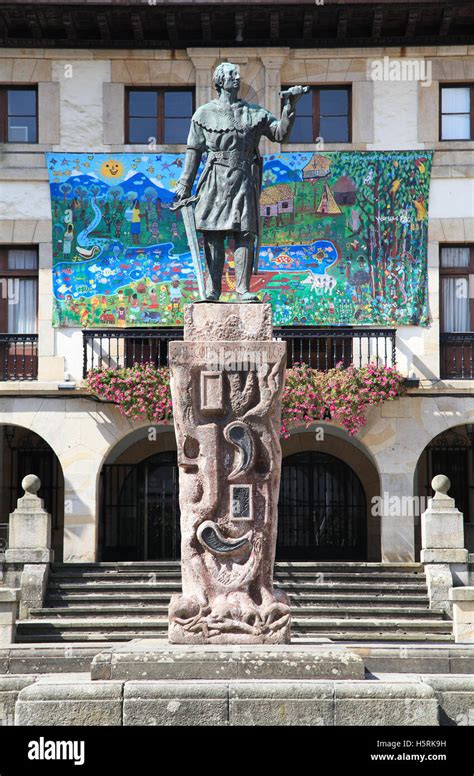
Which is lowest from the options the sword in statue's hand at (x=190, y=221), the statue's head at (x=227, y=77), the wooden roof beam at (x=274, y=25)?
the sword in statue's hand at (x=190, y=221)

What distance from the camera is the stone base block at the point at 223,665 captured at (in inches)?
379

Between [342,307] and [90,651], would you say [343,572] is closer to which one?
[342,307]

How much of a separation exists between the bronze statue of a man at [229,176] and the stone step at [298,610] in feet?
25.5

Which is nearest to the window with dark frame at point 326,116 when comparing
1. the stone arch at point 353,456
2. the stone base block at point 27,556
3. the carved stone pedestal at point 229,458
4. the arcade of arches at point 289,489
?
the arcade of arches at point 289,489

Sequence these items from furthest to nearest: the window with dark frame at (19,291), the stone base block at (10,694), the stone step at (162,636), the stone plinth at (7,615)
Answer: the window with dark frame at (19,291) → the stone step at (162,636) → the stone plinth at (7,615) → the stone base block at (10,694)

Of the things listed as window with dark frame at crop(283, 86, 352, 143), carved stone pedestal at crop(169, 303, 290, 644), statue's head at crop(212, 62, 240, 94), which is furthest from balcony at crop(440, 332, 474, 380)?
carved stone pedestal at crop(169, 303, 290, 644)

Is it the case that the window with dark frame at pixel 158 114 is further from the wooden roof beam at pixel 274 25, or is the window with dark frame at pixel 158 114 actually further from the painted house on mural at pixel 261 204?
the wooden roof beam at pixel 274 25

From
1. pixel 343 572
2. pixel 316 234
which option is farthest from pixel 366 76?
pixel 343 572

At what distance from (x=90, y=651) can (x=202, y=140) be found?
14.7 feet

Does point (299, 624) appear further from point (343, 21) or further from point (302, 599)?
point (343, 21)

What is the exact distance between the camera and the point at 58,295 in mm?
22438

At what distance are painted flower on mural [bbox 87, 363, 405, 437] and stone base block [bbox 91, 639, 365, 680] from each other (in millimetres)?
11687

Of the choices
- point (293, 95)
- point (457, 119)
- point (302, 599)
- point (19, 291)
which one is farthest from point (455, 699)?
point (457, 119)

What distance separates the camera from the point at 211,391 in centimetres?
1090
